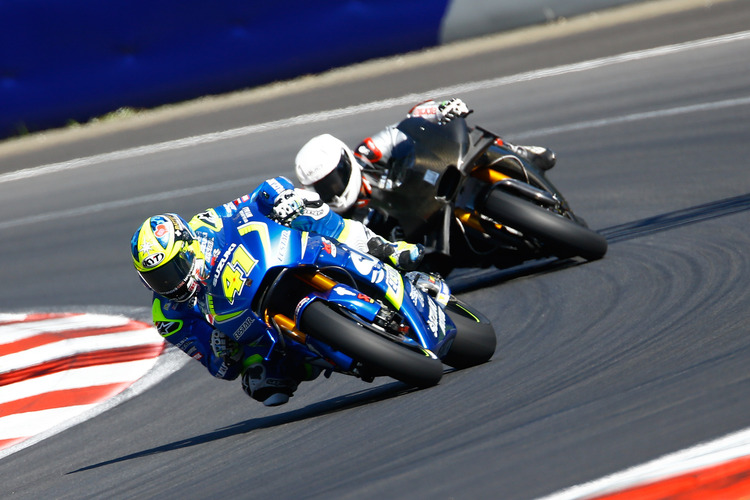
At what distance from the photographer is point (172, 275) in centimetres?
546

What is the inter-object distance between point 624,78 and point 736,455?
366 inches

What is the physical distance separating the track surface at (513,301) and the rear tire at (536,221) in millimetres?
278

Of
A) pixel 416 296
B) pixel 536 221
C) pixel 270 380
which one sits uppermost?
pixel 536 221

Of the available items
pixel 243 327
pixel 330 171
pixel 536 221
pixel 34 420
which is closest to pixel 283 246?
pixel 243 327

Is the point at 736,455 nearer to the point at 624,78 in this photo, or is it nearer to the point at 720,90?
the point at 720,90

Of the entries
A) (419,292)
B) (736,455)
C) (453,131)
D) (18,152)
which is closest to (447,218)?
(453,131)

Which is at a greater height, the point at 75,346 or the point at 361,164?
the point at 361,164

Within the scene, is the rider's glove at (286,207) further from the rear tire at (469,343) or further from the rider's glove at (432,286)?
the rear tire at (469,343)

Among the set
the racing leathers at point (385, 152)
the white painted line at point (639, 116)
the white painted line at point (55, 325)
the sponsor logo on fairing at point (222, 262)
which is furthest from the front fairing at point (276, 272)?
the white painted line at point (639, 116)

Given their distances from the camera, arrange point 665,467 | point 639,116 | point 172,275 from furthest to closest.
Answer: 1. point 639,116
2. point 172,275
3. point 665,467

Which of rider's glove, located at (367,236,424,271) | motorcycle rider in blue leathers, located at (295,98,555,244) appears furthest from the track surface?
motorcycle rider in blue leathers, located at (295,98,555,244)

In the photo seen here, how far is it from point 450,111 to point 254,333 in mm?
2594

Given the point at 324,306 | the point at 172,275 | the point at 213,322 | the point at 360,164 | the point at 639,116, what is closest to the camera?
the point at 324,306

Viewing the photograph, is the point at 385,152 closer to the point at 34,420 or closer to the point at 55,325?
the point at 34,420
